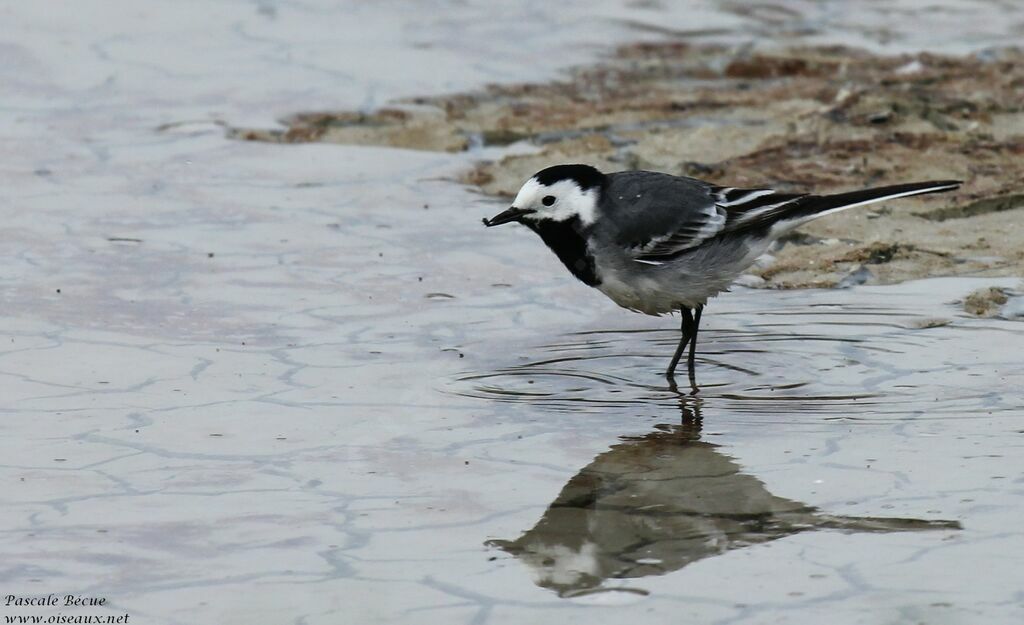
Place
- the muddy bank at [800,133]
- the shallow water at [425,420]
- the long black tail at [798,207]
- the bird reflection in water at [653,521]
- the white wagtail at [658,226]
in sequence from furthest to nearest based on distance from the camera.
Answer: the muddy bank at [800,133] < the long black tail at [798,207] < the white wagtail at [658,226] < the bird reflection in water at [653,521] < the shallow water at [425,420]

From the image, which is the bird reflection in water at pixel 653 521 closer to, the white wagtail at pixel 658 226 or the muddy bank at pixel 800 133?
the white wagtail at pixel 658 226

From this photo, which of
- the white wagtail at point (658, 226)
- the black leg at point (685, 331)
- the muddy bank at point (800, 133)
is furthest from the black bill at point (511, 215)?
the muddy bank at point (800, 133)

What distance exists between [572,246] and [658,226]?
378 mm

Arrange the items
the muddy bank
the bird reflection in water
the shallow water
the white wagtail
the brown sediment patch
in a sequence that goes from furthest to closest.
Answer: the muddy bank, the brown sediment patch, the white wagtail, the bird reflection in water, the shallow water

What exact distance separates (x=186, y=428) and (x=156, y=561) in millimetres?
1338

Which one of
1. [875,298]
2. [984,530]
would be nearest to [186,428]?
[984,530]

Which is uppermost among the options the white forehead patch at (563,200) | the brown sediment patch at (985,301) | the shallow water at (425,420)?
the white forehead patch at (563,200)

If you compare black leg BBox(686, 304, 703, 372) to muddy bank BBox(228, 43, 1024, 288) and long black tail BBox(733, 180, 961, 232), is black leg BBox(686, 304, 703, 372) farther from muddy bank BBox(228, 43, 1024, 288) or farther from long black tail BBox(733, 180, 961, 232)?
muddy bank BBox(228, 43, 1024, 288)

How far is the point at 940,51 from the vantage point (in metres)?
13.5

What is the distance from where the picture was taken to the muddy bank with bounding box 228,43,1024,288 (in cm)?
880

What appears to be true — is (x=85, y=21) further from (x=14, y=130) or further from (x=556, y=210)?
(x=556, y=210)

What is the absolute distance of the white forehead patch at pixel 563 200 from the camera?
707 centimetres

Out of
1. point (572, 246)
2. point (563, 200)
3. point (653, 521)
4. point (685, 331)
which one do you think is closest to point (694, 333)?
point (685, 331)

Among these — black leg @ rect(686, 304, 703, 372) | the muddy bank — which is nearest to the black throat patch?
black leg @ rect(686, 304, 703, 372)
